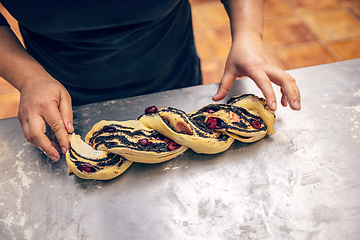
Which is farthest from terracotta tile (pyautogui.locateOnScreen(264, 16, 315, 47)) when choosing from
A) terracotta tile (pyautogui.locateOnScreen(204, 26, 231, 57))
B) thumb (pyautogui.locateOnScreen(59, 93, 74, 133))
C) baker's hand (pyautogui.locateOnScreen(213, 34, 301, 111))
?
thumb (pyautogui.locateOnScreen(59, 93, 74, 133))

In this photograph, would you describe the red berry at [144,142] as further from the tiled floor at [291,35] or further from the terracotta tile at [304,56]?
the terracotta tile at [304,56]

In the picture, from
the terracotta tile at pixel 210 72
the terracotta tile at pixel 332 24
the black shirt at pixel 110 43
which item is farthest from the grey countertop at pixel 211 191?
the terracotta tile at pixel 332 24

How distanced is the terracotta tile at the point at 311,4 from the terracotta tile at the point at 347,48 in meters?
0.67

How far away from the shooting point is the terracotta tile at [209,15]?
9.71 ft

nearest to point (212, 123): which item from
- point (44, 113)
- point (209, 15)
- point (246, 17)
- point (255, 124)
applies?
point (255, 124)

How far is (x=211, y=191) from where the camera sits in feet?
3.04

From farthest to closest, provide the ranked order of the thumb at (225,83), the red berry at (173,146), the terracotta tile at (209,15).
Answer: the terracotta tile at (209,15)
the thumb at (225,83)
the red berry at (173,146)

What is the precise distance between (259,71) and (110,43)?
0.58m

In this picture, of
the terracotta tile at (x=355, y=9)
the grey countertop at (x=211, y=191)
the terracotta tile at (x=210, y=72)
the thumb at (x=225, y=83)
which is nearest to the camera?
the grey countertop at (x=211, y=191)

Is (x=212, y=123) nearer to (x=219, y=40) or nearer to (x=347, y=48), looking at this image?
(x=219, y=40)

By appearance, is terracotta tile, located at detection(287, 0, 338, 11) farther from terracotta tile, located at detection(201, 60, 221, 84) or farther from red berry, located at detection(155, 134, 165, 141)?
red berry, located at detection(155, 134, 165, 141)

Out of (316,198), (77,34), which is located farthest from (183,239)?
(77,34)

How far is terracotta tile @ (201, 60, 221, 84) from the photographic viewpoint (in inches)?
96.1

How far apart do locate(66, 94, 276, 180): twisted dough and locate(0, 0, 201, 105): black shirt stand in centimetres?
26
